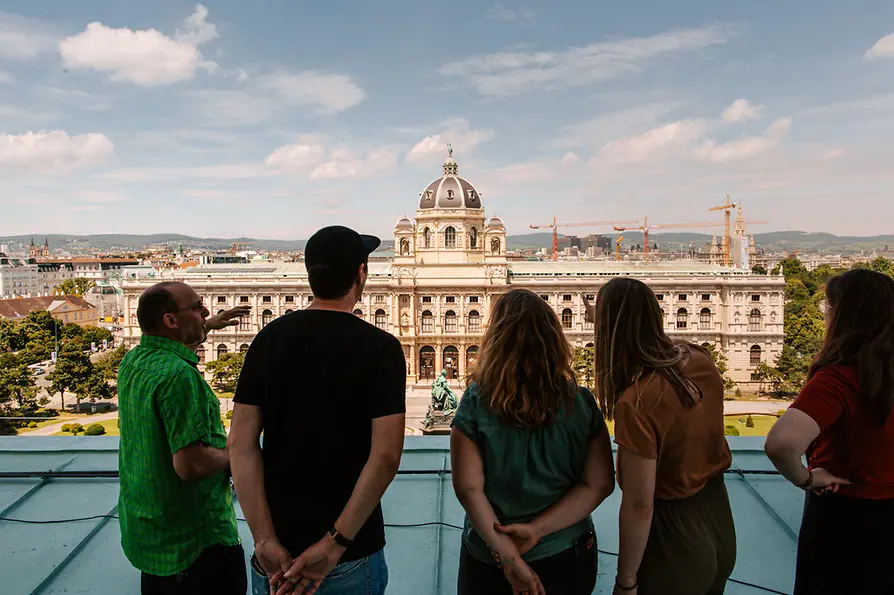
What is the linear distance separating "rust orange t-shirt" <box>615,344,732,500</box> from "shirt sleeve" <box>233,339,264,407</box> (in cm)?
198

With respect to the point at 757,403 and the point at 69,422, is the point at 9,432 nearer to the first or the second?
the point at 69,422

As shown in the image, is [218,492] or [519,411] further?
[218,492]

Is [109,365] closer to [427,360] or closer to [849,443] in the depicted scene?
[427,360]

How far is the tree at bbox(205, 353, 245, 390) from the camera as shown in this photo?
41.8 m

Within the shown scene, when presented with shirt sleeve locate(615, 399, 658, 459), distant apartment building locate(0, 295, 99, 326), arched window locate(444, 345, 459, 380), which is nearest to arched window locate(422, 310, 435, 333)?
arched window locate(444, 345, 459, 380)

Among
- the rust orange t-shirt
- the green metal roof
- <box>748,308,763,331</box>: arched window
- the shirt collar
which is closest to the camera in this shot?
the rust orange t-shirt

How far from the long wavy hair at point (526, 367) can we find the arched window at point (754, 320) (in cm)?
4992

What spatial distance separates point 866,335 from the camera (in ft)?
13.3

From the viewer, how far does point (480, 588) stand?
392cm

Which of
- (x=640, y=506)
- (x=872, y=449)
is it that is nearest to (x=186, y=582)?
(x=640, y=506)

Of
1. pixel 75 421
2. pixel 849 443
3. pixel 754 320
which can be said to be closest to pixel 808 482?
pixel 849 443

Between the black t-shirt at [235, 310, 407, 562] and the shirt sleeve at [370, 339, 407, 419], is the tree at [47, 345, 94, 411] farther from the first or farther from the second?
the shirt sleeve at [370, 339, 407, 419]

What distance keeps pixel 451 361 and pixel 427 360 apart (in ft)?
6.22

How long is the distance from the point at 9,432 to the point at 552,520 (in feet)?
114
